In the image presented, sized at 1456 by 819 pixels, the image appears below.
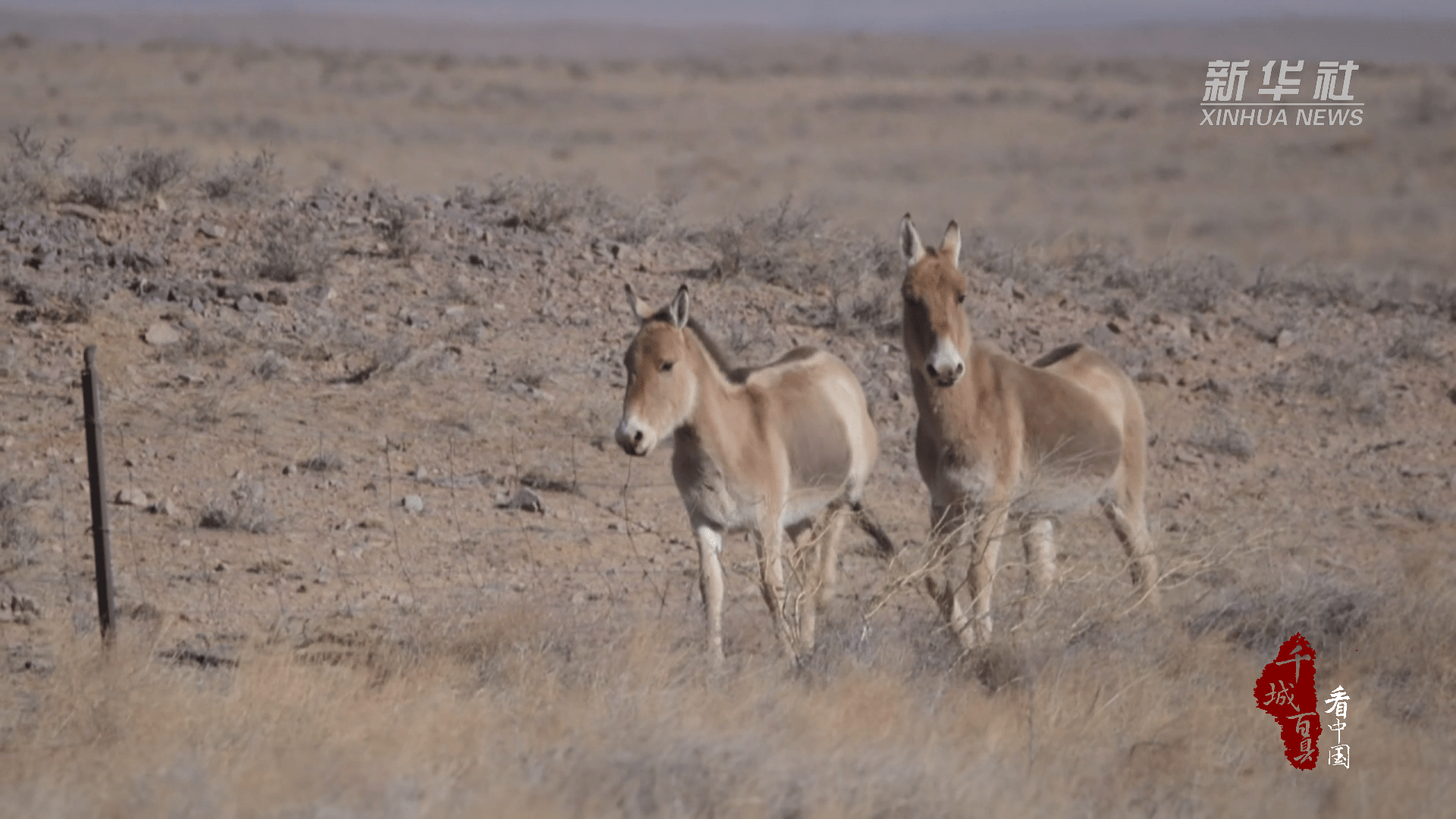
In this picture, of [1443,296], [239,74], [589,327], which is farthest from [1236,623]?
[239,74]

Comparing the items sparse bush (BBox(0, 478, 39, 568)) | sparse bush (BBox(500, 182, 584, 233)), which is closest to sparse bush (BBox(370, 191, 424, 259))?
sparse bush (BBox(500, 182, 584, 233))

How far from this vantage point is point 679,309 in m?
7.92

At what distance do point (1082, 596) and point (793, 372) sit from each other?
224 cm

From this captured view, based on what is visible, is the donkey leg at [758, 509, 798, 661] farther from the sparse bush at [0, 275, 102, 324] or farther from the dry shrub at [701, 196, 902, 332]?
the sparse bush at [0, 275, 102, 324]

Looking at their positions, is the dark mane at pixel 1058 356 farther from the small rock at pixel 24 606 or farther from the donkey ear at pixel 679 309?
the small rock at pixel 24 606

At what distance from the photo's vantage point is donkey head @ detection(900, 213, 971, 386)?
7574 mm

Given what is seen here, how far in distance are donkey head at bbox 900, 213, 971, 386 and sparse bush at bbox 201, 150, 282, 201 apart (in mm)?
9212

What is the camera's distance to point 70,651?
693 centimetres

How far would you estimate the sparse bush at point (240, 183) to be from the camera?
1533 cm

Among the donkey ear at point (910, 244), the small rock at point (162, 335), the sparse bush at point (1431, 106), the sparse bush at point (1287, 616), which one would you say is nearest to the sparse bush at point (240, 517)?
the small rock at point (162, 335)

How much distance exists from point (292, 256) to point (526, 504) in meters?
4.32

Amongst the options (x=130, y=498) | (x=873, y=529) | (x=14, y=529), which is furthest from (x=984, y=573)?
(x=14, y=529)

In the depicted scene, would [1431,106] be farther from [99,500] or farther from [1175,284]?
[99,500]

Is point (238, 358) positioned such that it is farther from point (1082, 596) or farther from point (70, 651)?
point (1082, 596)
